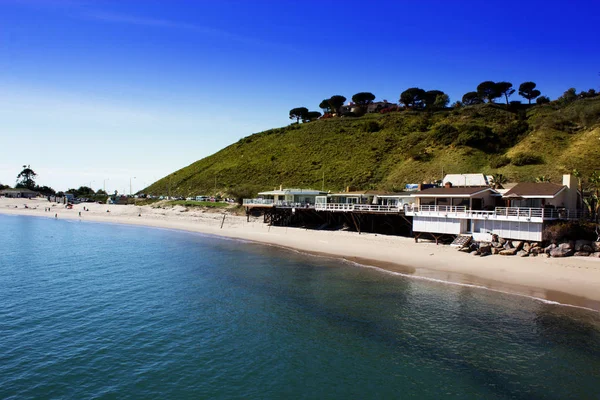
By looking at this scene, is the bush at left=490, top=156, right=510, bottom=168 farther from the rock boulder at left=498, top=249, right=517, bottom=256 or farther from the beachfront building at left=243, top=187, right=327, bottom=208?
the rock boulder at left=498, top=249, right=517, bottom=256

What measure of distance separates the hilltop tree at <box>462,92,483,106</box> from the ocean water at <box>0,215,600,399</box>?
107208 mm

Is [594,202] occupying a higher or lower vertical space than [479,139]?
lower

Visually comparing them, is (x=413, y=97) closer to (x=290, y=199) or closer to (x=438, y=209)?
(x=290, y=199)

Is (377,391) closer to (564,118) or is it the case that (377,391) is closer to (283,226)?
(283,226)

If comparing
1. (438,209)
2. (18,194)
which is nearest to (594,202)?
(438,209)

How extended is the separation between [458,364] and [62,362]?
15.7 m

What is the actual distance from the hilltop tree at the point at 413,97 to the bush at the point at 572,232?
101 metres

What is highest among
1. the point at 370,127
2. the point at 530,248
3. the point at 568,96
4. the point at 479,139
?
the point at 568,96

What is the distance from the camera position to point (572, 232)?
1195 inches

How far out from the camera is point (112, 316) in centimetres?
2034

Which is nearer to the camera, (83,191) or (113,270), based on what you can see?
(113,270)

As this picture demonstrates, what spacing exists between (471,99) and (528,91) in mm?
15875

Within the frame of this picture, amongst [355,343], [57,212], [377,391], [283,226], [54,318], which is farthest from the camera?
[57,212]

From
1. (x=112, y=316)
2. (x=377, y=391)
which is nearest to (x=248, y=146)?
(x=112, y=316)
